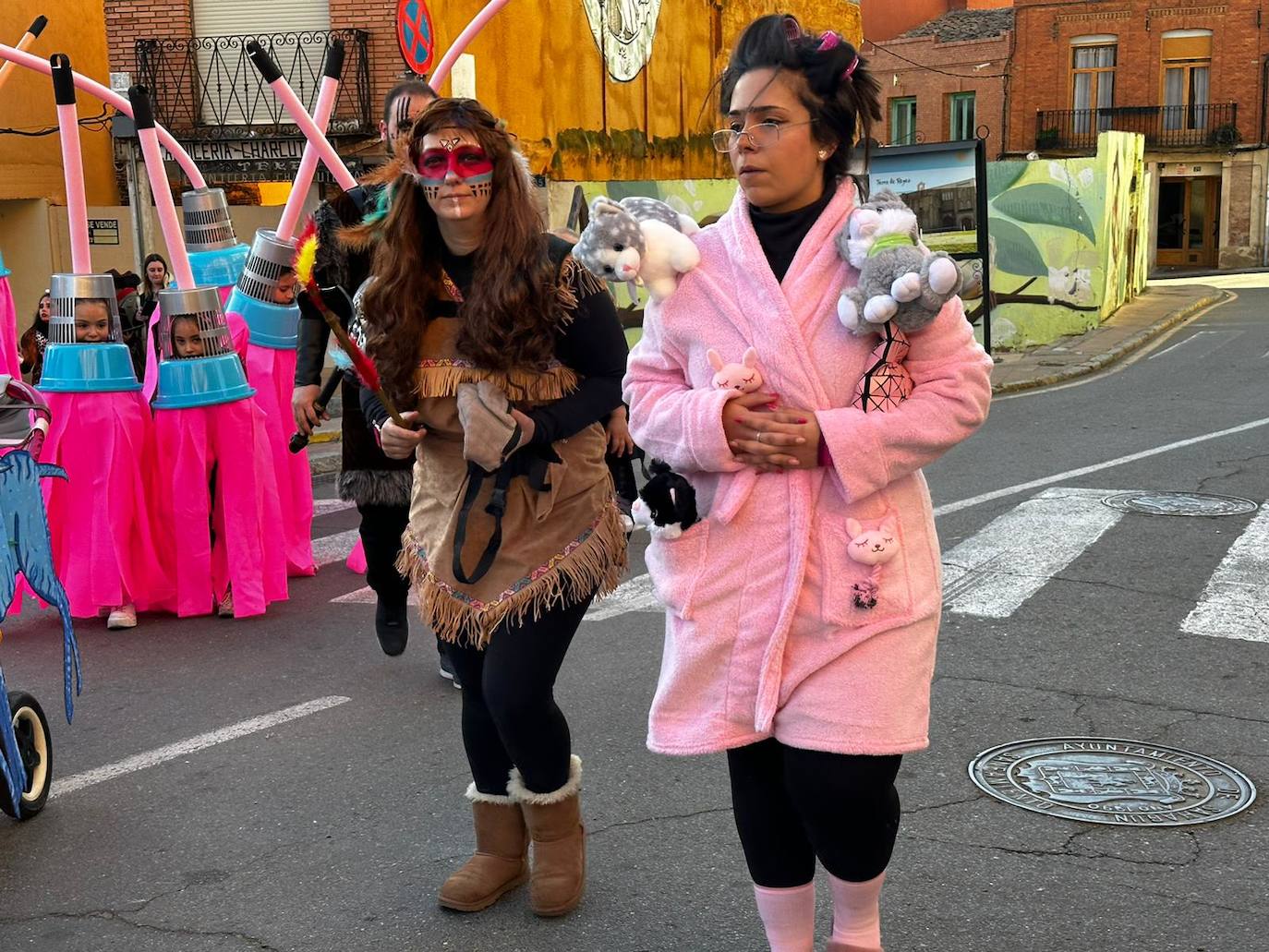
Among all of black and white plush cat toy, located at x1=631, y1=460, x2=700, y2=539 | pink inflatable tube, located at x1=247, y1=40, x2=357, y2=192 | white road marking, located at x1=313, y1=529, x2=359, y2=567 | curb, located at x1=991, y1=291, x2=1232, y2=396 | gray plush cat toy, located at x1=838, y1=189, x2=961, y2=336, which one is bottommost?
curb, located at x1=991, y1=291, x2=1232, y2=396

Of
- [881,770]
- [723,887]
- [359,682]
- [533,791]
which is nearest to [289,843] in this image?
[533,791]

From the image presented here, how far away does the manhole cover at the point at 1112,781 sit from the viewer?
13.6 ft

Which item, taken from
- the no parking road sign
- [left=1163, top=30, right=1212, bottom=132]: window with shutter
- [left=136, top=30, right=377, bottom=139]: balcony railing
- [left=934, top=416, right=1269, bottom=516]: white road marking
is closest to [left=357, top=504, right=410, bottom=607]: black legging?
[left=934, top=416, right=1269, bottom=516]: white road marking

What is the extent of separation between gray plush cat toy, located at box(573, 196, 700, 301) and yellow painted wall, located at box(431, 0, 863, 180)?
41.5 feet

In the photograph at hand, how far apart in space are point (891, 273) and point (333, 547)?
245 inches

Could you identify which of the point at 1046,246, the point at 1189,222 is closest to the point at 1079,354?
the point at 1046,246

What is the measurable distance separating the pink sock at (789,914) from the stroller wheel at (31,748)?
242 cm

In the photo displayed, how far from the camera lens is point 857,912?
285cm

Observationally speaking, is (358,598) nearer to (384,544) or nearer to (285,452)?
(285,452)

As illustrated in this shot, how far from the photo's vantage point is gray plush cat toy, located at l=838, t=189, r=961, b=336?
256cm

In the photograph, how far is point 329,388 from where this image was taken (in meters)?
4.10

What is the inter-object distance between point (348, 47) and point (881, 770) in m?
16.6

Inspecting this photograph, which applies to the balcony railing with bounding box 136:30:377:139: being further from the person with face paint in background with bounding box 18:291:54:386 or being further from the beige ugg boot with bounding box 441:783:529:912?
the beige ugg boot with bounding box 441:783:529:912

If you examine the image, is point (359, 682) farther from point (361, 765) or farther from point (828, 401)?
point (828, 401)
